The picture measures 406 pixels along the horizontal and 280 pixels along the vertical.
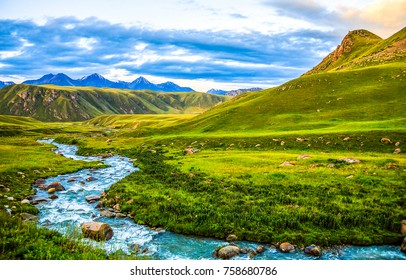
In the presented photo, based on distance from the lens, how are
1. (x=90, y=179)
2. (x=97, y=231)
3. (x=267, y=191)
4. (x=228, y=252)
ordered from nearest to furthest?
(x=228, y=252), (x=97, y=231), (x=267, y=191), (x=90, y=179)

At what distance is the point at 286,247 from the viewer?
1905cm

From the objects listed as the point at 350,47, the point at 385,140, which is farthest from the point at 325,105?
the point at 350,47

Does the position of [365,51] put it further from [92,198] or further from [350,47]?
[92,198]

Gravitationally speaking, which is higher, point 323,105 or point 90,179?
point 323,105

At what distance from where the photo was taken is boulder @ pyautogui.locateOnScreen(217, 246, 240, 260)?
18.1 m

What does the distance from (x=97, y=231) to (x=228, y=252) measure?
904 centimetres

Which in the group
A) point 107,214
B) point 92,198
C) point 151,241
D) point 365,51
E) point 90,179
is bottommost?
point 151,241

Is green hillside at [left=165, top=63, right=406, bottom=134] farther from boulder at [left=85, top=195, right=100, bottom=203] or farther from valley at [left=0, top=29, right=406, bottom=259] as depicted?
boulder at [left=85, top=195, right=100, bottom=203]

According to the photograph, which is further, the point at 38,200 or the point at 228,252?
the point at 38,200

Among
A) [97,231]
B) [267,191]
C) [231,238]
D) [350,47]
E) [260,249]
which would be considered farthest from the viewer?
[350,47]

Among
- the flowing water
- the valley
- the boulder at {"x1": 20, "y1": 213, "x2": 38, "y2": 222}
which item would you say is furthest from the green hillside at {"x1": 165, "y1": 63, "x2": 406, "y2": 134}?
the boulder at {"x1": 20, "y1": 213, "x2": 38, "y2": 222}

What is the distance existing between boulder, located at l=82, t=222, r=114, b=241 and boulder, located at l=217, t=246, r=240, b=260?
7944mm

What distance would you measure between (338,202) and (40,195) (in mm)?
29612
